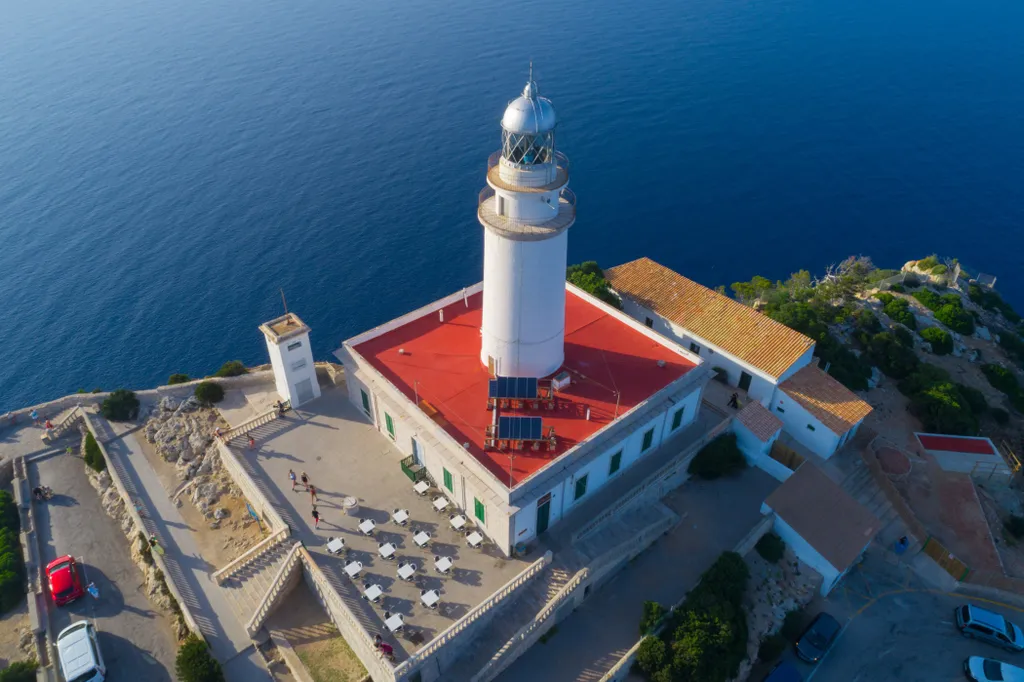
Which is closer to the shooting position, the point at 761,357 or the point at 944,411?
the point at 761,357

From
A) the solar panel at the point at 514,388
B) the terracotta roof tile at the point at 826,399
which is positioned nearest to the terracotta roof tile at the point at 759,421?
the terracotta roof tile at the point at 826,399

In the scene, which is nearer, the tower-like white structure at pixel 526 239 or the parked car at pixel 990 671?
the tower-like white structure at pixel 526 239

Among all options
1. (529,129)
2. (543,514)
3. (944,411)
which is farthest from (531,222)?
(944,411)

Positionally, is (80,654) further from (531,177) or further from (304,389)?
(531,177)

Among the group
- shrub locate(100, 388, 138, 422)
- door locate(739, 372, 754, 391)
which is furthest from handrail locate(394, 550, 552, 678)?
shrub locate(100, 388, 138, 422)

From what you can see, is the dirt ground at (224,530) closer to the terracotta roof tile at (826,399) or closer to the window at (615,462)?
the window at (615,462)

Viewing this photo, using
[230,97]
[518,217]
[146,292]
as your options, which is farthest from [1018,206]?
[230,97]

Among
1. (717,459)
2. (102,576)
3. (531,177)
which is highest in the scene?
(531,177)

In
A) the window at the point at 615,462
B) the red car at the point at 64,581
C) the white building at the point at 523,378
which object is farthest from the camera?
the window at the point at 615,462
